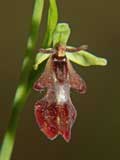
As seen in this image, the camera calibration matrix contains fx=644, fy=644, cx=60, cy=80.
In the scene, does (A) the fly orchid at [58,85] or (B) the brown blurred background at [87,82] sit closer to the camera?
(A) the fly orchid at [58,85]

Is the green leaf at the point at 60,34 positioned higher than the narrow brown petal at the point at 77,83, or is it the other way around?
the green leaf at the point at 60,34

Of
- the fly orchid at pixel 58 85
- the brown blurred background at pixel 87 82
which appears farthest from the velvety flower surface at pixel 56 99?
the brown blurred background at pixel 87 82

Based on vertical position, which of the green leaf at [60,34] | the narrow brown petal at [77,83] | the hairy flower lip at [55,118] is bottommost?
the hairy flower lip at [55,118]

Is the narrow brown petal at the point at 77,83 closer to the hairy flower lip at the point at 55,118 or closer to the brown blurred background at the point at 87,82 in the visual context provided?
the hairy flower lip at the point at 55,118

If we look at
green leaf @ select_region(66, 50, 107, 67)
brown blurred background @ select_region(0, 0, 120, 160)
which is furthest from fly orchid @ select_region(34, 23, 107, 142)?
brown blurred background @ select_region(0, 0, 120, 160)

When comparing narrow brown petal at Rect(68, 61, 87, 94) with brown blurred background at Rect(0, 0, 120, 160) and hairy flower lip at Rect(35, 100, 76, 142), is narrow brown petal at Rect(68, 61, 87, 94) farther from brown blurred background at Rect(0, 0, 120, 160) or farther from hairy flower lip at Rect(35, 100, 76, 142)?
brown blurred background at Rect(0, 0, 120, 160)
